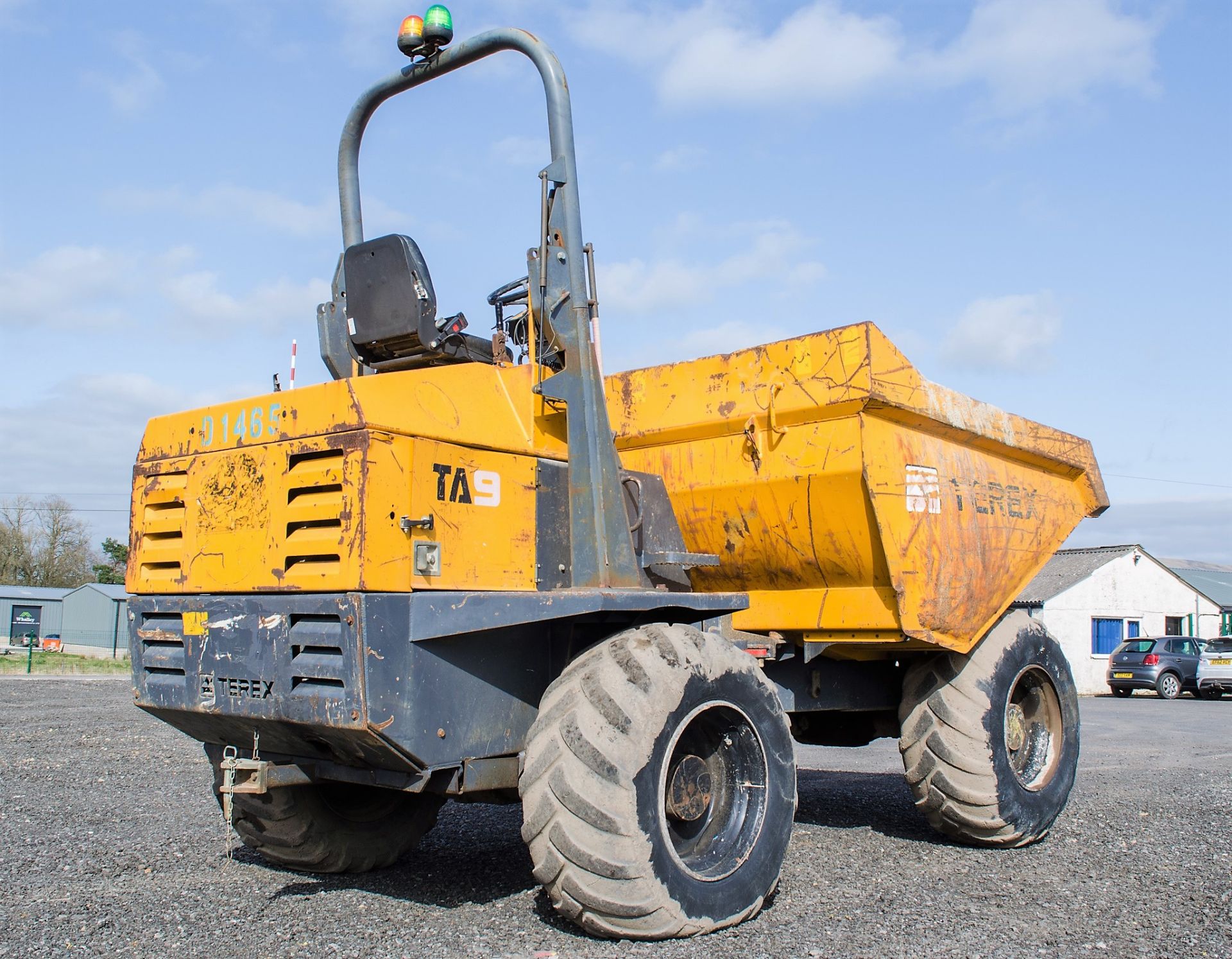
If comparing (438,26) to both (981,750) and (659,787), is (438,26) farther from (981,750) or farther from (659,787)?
(981,750)

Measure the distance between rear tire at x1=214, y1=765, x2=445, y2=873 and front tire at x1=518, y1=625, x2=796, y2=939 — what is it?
4.95 feet

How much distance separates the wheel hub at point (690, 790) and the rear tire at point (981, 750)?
1.95 m

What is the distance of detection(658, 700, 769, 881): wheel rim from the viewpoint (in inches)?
194

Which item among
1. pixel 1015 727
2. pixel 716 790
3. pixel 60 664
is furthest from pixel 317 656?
pixel 60 664

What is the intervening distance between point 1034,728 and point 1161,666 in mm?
23519

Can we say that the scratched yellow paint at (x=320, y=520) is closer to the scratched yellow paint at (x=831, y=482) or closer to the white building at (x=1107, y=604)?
the scratched yellow paint at (x=831, y=482)

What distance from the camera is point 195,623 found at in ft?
15.5

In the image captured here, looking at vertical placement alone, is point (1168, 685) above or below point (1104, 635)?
below

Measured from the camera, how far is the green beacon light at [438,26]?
5.20 metres

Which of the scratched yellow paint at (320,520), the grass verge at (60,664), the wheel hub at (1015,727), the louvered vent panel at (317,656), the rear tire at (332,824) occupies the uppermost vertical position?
the scratched yellow paint at (320,520)

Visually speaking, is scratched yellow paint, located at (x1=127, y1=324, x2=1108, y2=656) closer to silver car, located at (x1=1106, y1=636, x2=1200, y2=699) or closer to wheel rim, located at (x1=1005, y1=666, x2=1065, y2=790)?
wheel rim, located at (x1=1005, y1=666, x2=1065, y2=790)

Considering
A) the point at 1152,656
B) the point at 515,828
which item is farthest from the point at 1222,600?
the point at 515,828

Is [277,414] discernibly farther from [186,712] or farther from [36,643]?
[36,643]

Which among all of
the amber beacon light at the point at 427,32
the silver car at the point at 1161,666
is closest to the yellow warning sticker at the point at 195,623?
the amber beacon light at the point at 427,32
